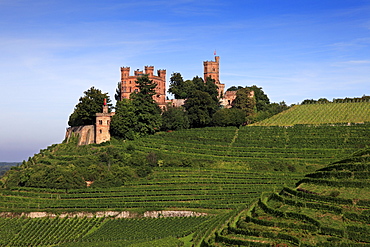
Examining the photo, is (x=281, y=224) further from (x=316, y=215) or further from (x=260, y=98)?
(x=260, y=98)

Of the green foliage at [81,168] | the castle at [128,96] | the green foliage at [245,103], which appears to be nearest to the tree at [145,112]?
the castle at [128,96]

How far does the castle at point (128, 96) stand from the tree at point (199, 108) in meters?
5.37

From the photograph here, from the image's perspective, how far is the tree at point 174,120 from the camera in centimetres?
9781

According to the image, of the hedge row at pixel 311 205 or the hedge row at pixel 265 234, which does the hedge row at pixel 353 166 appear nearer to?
the hedge row at pixel 311 205

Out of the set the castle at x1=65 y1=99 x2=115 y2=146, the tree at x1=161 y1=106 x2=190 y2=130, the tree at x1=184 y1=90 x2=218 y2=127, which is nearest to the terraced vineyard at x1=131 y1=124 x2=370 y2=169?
the tree at x1=161 y1=106 x2=190 y2=130

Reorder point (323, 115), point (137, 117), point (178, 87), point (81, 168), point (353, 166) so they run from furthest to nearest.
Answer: point (178, 87) → point (323, 115) → point (137, 117) → point (81, 168) → point (353, 166)

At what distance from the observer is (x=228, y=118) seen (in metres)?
98.9

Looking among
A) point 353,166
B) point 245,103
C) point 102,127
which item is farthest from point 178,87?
point 353,166

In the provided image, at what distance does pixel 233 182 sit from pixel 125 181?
15062 millimetres

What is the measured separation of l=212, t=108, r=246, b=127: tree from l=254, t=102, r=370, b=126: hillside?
3.25 metres

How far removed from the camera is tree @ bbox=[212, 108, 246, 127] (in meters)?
98.8

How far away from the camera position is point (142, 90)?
96188 millimetres

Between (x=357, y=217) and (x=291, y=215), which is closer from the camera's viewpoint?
(x=357, y=217)

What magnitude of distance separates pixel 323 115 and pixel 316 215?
59969 millimetres
